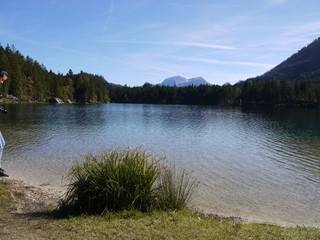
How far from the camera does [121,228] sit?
6008 millimetres

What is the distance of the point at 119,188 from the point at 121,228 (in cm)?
157

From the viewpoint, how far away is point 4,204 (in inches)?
315

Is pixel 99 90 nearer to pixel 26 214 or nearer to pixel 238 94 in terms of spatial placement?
pixel 238 94

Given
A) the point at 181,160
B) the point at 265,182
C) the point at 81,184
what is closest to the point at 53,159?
the point at 181,160

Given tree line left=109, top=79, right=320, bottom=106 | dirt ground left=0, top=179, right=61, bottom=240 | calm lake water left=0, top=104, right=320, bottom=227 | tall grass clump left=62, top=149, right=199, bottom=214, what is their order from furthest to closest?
tree line left=109, top=79, right=320, bottom=106
calm lake water left=0, top=104, right=320, bottom=227
tall grass clump left=62, top=149, right=199, bottom=214
dirt ground left=0, top=179, right=61, bottom=240

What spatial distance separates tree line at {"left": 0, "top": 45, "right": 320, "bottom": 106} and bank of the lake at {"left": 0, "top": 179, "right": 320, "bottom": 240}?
302ft

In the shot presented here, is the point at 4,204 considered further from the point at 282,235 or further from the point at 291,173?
the point at 291,173

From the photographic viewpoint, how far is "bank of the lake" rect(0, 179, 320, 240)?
18.4 feet

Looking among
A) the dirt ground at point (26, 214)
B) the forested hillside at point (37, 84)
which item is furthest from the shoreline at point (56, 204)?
the forested hillside at point (37, 84)

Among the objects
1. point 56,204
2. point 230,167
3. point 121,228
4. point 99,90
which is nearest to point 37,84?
point 99,90

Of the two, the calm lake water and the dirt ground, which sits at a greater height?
the dirt ground

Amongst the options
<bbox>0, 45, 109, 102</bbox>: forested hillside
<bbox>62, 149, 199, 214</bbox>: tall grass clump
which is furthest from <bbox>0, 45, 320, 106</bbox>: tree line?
<bbox>62, 149, 199, 214</bbox>: tall grass clump

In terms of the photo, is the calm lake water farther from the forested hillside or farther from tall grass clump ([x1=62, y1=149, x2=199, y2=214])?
the forested hillside

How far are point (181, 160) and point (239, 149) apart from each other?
323 inches
